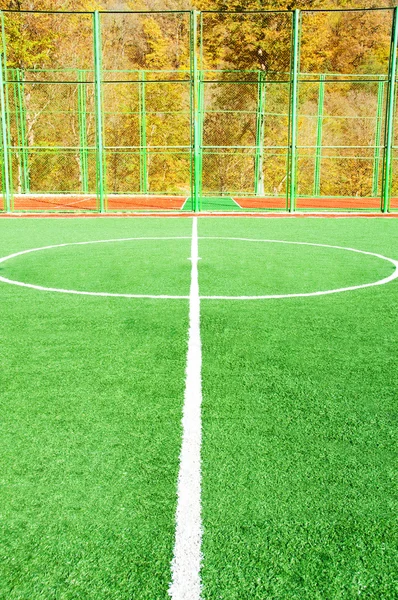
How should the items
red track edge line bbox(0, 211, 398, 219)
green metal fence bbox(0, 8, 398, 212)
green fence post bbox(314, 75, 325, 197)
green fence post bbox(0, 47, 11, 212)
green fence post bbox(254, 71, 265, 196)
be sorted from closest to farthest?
green fence post bbox(0, 47, 11, 212) → red track edge line bbox(0, 211, 398, 219) → green fence post bbox(254, 71, 265, 196) → green metal fence bbox(0, 8, 398, 212) → green fence post bbox(314, 75, 325, 197)

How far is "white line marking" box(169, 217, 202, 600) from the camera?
1.90 meters

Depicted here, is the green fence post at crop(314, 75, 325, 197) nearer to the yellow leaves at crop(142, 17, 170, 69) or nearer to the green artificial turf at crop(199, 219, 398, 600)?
the yellow leaves at crop(142, 17, 170, 69)

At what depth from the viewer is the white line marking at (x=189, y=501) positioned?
74.7 inches

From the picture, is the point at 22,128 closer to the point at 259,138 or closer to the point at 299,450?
the point at 259,138

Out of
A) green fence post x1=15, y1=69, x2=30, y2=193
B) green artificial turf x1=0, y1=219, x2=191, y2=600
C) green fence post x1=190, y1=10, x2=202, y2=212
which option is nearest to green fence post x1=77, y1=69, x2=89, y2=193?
green fence post x1=15, y1=69, x2=30, y2=193

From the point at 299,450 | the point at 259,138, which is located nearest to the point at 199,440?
the point at 299,450

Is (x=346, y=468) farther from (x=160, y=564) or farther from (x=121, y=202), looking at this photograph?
(x=121, y=202)

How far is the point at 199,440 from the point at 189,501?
531 millimetres

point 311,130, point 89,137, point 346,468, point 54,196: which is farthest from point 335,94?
point 346,468

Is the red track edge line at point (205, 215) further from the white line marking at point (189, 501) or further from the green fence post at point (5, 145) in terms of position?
the white line marking at point (189, 501)

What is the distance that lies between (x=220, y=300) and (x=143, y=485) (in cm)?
331

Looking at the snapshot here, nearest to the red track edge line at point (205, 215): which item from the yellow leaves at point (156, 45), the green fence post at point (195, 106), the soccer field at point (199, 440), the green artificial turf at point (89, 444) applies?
the green fence post at point (195, 106)

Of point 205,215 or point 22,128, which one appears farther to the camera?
point 22,128

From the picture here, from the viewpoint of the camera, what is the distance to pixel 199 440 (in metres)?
2.86
